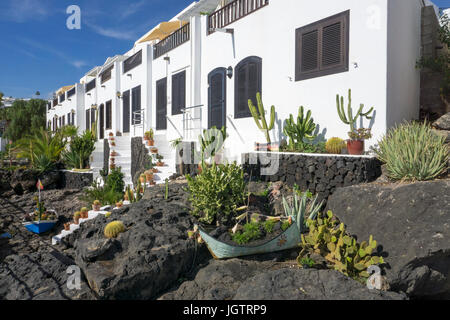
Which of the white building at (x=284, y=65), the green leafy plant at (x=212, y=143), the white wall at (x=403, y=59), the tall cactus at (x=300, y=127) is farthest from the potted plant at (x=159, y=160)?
the white wall at (x=403, y=59)

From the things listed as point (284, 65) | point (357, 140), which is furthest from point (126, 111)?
point (357, 140)

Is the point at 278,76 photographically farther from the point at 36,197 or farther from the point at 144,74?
the point at 36,197

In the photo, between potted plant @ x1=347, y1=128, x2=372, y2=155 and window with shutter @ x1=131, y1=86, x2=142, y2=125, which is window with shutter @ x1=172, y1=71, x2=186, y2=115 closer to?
window with shutter @ x1=131, y1=86, x2=142, y2=125

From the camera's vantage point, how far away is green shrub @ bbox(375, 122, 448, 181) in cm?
618

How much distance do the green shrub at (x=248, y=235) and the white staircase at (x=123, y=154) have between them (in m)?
8.62

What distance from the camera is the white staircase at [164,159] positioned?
38.6 feet

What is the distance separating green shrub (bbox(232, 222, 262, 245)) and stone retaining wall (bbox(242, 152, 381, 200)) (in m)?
2.14

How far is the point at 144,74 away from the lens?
1734cm

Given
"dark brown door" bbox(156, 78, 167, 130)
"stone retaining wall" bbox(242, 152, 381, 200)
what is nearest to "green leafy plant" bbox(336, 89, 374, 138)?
"stone retaining wall" bbox(242, 152, 381, 200)

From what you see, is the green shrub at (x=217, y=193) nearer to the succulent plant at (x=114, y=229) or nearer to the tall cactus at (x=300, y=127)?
the succulent plant at (x=114, y=229)

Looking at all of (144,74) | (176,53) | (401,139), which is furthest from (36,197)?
(401,139)

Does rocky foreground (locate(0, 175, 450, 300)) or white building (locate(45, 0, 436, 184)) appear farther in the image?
white building (locate(45, 0, 436, 184))

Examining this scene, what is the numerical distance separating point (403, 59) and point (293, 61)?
2.72m

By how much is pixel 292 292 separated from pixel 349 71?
218 inches
